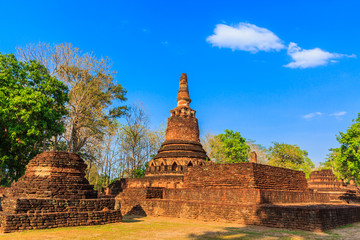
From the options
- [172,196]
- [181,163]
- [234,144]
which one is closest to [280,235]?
[172,196]

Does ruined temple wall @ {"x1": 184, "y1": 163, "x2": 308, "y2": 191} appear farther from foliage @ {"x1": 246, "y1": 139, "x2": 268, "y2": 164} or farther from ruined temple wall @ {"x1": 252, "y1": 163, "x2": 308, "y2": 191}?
foliage @ {"x1": 246, "y1": 139, "x2": 268, "y2": 164}

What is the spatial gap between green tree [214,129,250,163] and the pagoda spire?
10655 millimetres

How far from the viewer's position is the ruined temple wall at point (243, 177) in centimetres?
1245

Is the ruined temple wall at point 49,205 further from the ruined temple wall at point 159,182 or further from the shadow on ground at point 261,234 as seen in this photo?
the ruined temple wall at point 159,182

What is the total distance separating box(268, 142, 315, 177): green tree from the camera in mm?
38888

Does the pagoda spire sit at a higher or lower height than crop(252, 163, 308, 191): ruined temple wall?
higher

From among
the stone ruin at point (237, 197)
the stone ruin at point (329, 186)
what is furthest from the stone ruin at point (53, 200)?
the stone ruin at point (329, 186)

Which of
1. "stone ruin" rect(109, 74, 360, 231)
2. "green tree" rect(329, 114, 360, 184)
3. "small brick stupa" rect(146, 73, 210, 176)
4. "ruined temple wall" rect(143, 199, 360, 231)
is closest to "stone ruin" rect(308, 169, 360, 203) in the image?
"green tree" rect(329, 114, 360, 184)

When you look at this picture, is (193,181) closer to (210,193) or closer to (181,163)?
(210,193)

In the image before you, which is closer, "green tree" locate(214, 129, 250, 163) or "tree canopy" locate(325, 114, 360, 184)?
"tree canopy" locate(325, 114, 360, 184)

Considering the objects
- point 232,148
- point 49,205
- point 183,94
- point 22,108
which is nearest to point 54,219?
point 49,205

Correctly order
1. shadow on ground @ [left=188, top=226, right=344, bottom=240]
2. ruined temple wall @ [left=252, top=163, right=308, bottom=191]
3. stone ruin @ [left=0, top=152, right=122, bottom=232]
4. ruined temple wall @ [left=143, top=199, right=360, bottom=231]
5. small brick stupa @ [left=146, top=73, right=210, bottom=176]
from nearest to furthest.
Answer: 1. shadow on ground @ [left=188, top=226, right=344, bottom=240]
2. ruined temple wall @ [left=143, top=199, right=360, bottom=231]
3. stone ruin @ [left=0, top=152, right=122, bottom=232]
4. ruined temple wall @ [left=252, top=163, right=308, bottom=191]
5. small brick stupa @ [left=146, top=73, right=210, bottom=176]

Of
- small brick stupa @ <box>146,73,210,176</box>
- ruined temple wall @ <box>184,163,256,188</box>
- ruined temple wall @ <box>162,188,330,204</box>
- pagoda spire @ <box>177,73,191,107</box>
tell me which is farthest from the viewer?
pagoda spire @ <box>177,73,191,107</box>

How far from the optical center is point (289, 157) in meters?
39.7
